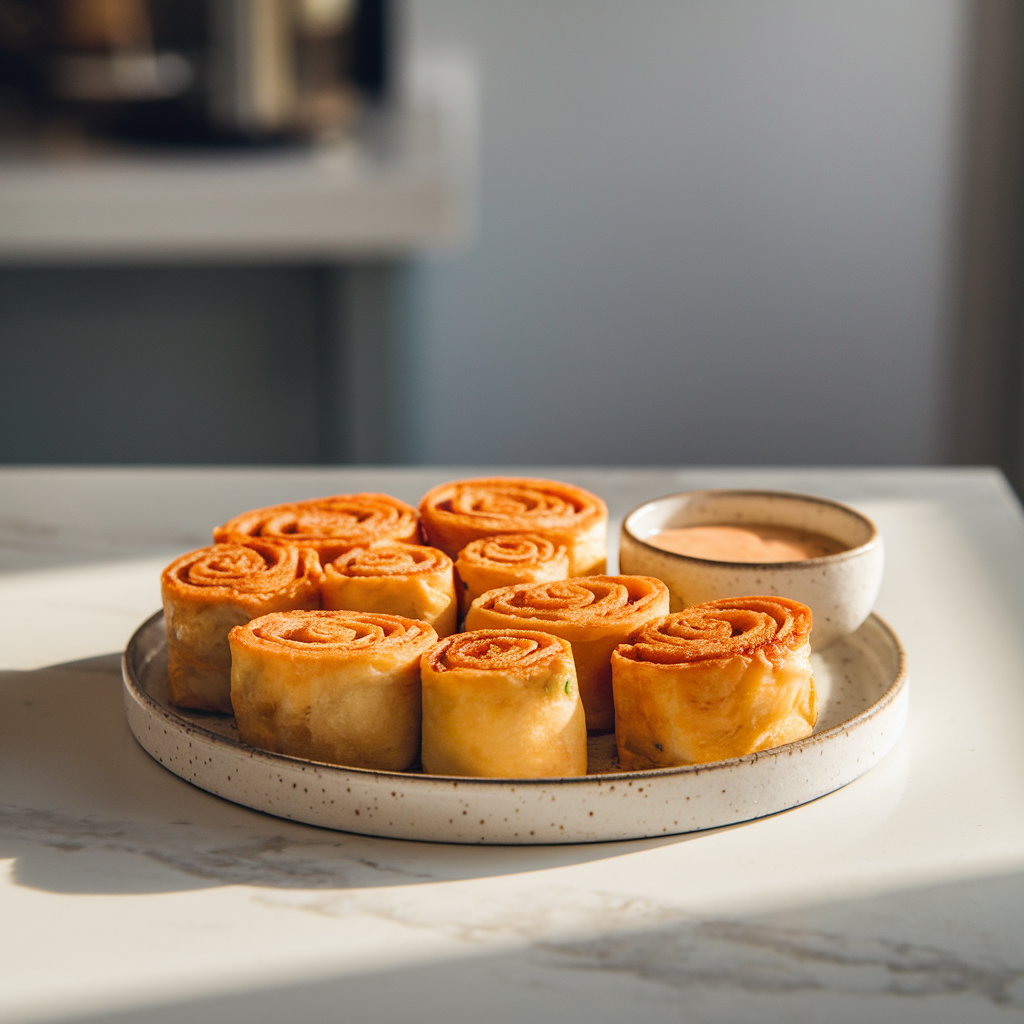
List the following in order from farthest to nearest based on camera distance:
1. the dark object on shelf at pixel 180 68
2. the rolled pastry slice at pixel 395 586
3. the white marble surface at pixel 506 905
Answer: the dark object on shelf at pixel 180 68 < the rolled pastry slice at pixel 395 586 < the white marble surface at pixel 506 905

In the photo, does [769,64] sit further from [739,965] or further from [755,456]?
[739,965]

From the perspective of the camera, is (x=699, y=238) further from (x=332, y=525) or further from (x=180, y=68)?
(x=332, y=525)

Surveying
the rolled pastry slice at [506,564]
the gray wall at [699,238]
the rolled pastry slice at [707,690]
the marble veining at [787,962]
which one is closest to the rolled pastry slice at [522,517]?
the rolled pastry slice at [506,564]

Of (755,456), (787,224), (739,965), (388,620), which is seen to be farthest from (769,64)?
(739,965)

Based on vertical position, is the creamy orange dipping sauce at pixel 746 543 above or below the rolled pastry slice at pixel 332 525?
below

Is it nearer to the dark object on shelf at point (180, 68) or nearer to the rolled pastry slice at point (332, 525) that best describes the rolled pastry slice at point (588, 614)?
the rolled pastry slice at point (332, 525)

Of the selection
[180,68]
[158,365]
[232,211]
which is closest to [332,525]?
[232,211]

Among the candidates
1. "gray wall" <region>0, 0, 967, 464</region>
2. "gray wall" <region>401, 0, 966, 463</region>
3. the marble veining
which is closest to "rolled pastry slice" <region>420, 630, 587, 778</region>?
the marble veining
